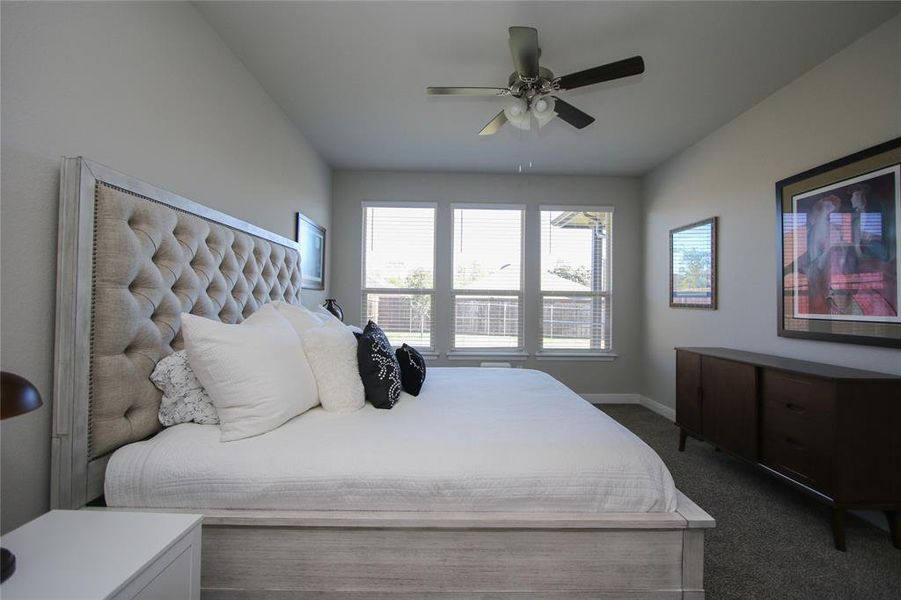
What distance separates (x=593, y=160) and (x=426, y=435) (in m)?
3.72

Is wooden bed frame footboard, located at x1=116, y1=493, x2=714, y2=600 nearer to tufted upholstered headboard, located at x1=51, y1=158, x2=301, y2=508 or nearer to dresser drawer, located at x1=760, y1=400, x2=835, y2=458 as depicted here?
tufted upholstered headboard, located at x1=51, y1=158, x2=301, y2=508

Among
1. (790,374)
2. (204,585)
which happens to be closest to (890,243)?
(790,374)

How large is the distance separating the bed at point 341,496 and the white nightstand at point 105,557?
0.74 feet

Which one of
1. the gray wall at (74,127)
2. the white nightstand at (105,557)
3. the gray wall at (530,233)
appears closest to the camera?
the white nightstand at (105,557)

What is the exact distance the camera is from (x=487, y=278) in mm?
4625

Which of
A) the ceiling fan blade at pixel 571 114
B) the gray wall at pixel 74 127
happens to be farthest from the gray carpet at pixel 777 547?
the gray wall at pixel 74 127

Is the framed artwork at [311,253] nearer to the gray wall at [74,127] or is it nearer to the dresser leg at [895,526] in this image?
the gray wall at [74,127]

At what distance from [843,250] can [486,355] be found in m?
3.13

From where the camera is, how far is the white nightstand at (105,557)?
0.78 meters

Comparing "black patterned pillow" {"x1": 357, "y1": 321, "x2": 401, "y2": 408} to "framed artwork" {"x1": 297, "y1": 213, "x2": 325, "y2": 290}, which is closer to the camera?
"black patterned pillow" {"x1": 357, "y1": 321, "x2": 401, "y2": 408}

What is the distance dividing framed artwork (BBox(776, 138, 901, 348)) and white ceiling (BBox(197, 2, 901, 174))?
75cm

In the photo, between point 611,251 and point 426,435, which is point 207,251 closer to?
point 426,435

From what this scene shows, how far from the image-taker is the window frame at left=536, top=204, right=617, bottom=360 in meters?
4.61

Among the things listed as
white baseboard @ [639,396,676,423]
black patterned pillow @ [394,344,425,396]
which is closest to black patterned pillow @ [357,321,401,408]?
black patterned pillow @ [394,344,425,396]
